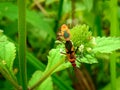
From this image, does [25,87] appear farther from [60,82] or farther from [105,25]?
[105,25]

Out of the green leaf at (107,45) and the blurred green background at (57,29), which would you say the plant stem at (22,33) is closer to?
the green leaf at (107,45)

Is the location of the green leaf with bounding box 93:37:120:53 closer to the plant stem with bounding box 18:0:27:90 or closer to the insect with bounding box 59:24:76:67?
the insect with bounding box 59:24:76:67

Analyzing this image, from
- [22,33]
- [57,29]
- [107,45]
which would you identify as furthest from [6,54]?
[57,29]

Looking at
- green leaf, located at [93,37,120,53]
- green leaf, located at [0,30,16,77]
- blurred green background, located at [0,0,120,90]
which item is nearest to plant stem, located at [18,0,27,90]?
green leaf, located at [0,30,16,77]

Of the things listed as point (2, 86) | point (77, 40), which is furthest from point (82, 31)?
point (2, 86)

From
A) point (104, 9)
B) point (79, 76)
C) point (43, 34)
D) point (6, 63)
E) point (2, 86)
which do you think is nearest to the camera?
point (6, 63)

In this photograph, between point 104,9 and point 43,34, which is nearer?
point 104,9

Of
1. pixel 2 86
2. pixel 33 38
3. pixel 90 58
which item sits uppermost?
pixel 90 58

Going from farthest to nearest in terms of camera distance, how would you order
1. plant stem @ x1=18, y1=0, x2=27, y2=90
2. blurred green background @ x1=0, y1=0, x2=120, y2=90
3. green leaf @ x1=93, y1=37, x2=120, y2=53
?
1. blurred green background @ x1=0, y1=0, x2=120, y2=90
2. green leaf @ x1=93, y1=37, x2=120, y2=53
3. plant stem @ x1=18, y1=0, x2=27, y2=90
